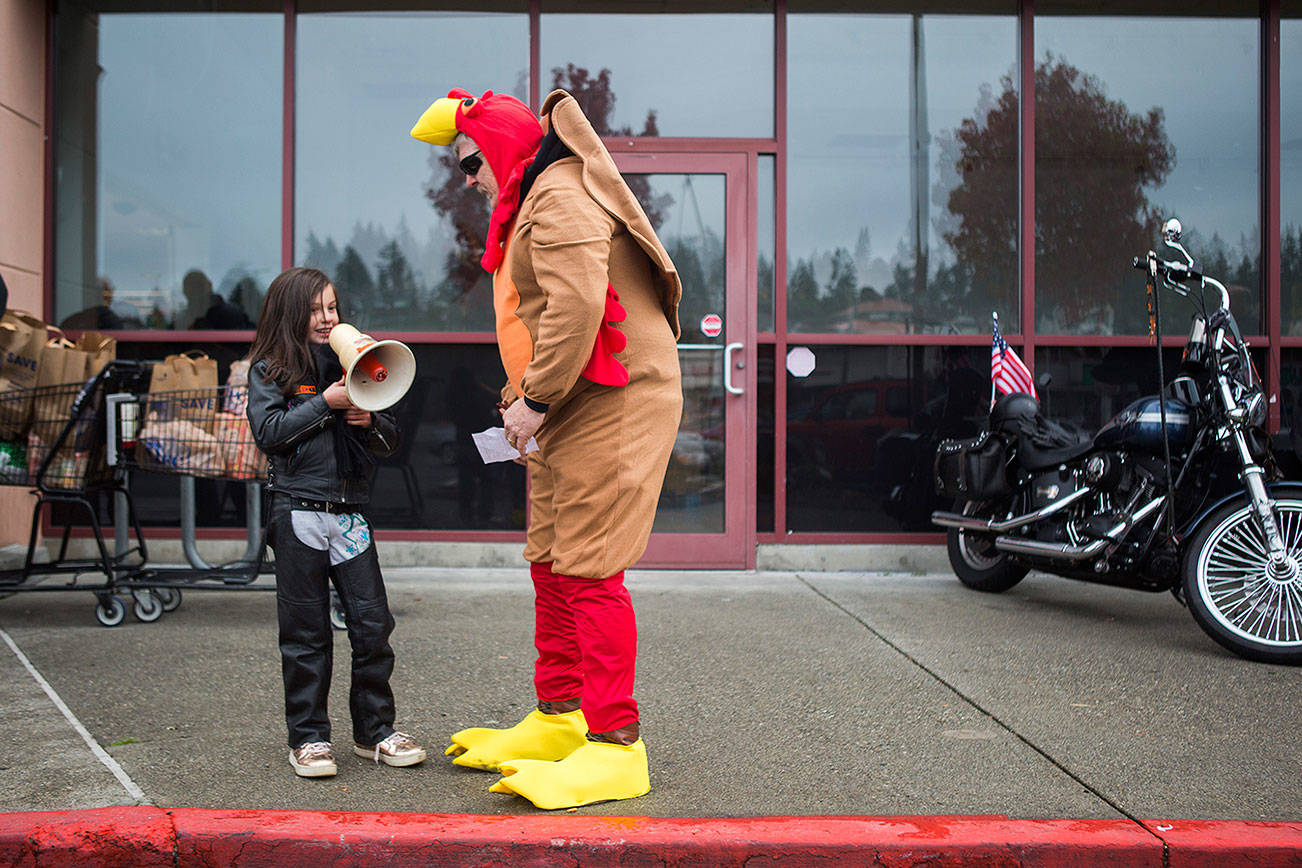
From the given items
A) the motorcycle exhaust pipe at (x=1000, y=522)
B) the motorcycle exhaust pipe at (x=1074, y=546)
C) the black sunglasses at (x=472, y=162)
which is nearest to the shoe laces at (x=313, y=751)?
the black sunglasses at (x=472, y=162)

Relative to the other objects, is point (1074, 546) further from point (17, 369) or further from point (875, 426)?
point (17, 369)

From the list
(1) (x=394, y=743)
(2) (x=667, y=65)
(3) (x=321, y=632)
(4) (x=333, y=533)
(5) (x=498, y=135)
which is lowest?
(1) (x=394, y=743)

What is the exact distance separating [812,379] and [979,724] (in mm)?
3308

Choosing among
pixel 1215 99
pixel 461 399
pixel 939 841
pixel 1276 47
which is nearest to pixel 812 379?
pixel 461 399

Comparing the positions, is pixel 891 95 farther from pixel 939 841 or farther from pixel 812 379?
pixel 939 841

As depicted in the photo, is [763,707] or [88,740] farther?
[763,707]

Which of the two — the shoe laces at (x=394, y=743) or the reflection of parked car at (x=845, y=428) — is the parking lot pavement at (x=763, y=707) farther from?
the reflection of parked car at (x=845, y=428)

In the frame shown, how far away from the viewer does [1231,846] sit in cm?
281

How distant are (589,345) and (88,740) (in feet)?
7.29

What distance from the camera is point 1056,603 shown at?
236 inches

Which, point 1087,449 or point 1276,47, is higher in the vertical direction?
point 1276,47

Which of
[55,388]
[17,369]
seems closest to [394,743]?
[55,388]

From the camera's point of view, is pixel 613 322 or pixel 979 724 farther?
pixel 979 724

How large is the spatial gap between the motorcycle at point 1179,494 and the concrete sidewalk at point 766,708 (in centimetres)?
30
